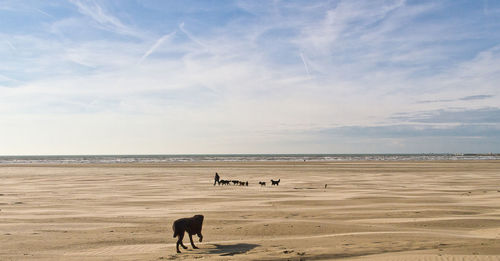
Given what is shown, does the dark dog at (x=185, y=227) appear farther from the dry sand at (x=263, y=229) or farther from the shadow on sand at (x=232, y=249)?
the shadow on sand at (x=232, y=249)

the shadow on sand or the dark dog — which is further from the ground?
the dark dog

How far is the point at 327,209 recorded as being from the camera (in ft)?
39.2

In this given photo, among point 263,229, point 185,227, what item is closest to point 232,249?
point 185,227

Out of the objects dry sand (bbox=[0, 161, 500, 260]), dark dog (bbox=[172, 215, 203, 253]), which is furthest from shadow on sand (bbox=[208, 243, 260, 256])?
dark dog (bbox=[172, 215, 203, 253])

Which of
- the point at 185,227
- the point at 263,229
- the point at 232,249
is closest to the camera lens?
the point at 185,227

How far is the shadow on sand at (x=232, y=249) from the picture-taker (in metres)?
6.55

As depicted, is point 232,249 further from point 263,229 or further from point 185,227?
point 263,229

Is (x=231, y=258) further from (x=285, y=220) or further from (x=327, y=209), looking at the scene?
(x=327, y=209)

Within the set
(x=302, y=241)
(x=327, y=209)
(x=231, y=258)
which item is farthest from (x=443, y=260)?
(x=327, y=209)

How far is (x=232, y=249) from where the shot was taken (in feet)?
22.4

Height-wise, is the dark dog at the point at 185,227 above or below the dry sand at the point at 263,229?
above

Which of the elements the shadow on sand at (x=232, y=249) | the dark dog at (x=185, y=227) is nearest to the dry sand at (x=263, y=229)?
the shadow on sand at (x=232, y=249)

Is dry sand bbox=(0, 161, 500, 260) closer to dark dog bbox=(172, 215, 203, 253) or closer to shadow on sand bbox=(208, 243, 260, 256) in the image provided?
shadow on sand bbox=(208, 243, 260, 256)

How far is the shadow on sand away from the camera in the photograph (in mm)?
6555
